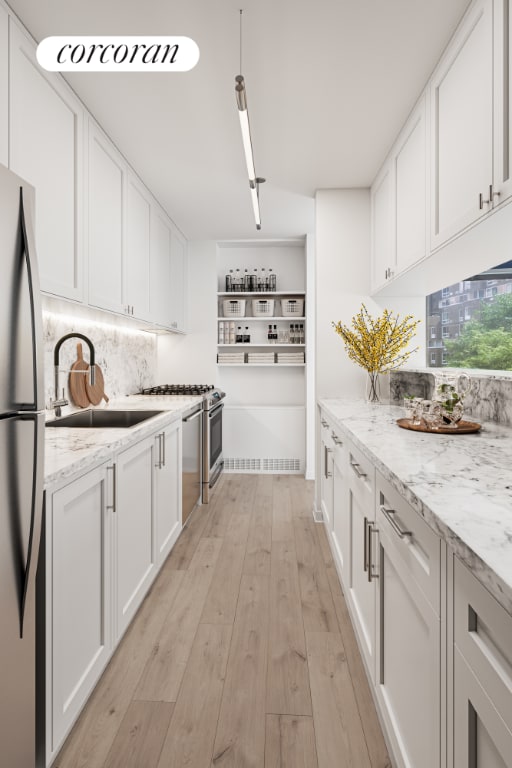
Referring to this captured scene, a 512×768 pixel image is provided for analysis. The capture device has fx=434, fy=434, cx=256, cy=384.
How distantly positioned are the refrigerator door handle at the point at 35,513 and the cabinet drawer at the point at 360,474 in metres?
1.02

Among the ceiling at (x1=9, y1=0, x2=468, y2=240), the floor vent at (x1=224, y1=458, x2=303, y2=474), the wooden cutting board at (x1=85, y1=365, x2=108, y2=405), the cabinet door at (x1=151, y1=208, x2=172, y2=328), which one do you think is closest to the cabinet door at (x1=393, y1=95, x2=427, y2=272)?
the ceiling at (x1=9, y1=0, x2=468, y2=240)

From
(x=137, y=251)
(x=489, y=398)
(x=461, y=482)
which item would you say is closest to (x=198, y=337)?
(x=137, y=251)

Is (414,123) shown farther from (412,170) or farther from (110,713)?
(110,713)

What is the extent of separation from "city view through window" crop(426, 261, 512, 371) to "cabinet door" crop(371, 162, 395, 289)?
1.47ft

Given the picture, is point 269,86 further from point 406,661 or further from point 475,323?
point 406,661

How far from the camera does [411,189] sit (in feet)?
7.81

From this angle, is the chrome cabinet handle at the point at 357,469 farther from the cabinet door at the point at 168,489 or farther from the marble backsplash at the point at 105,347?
the marble backsplash at the point at 105,347

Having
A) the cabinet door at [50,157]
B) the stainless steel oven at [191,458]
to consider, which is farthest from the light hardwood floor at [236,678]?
the cabinet door at [50,157]

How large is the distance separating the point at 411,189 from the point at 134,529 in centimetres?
229

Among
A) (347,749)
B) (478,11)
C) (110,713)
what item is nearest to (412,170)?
(478,11)

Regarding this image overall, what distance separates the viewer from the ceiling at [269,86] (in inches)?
67.6

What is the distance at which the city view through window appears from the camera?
89.2 inches

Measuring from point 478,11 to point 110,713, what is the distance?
285 centimetres

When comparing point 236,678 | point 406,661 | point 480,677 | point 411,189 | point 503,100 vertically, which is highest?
point 411,189
